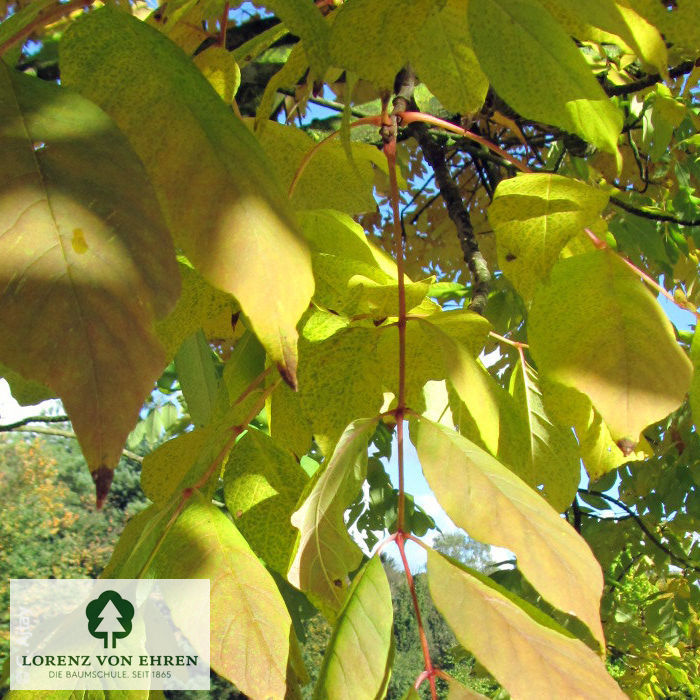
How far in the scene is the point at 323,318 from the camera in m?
0.41

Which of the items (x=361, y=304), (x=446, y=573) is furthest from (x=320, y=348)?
(x=446, y=573)

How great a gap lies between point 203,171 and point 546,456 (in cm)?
33

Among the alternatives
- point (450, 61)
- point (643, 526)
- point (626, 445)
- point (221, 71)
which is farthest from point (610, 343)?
point (643, 526)

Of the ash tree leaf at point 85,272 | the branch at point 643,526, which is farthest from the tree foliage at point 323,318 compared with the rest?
the branch at point 643,526

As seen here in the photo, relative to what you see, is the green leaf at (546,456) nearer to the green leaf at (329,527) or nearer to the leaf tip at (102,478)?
the green leaf at (329,527)

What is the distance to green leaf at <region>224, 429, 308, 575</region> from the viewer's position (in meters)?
0.43

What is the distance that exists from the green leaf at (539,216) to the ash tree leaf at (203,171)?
18cm

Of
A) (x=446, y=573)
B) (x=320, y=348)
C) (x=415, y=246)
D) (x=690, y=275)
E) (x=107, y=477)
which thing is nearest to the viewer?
(x=107, y=477)

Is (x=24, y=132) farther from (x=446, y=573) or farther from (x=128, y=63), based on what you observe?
(x=446, y=573)

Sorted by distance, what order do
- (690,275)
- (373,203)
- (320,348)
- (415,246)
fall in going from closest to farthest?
(320,348) < (373,203) < (690,275) < (415,246)

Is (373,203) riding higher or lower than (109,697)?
higher

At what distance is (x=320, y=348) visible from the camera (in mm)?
409

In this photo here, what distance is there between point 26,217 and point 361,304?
0.74 feet

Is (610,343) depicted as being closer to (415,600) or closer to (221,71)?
(415,600)
